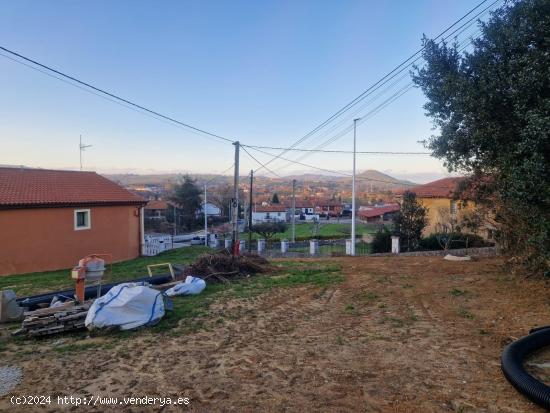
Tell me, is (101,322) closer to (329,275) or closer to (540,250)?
(329,275)

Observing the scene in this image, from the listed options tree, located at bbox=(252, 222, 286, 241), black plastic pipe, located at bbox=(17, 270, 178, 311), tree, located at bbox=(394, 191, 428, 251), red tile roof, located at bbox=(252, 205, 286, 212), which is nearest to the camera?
black plastic pipe, located at bbox=(17, 270, 178, 311)

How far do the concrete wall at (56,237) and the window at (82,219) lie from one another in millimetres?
148

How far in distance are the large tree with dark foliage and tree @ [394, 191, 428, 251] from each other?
12099mm

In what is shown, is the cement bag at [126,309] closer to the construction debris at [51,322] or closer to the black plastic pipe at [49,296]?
the construction debris at [51,322]

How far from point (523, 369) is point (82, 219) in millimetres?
17327

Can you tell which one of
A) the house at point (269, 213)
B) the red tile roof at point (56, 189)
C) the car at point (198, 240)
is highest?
the red tile roof at point (56, 189)

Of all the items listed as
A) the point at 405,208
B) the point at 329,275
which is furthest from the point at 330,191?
the point at 329,275

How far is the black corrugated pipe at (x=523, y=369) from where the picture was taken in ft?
11.2

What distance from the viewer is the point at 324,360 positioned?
4738 mm

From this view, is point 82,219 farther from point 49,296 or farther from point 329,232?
point 329,232

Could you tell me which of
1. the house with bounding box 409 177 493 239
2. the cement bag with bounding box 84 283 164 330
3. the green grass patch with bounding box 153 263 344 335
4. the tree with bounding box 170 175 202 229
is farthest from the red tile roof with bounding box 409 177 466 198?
the tree with bounding box 170 175 202 229

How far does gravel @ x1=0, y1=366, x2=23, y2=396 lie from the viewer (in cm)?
404

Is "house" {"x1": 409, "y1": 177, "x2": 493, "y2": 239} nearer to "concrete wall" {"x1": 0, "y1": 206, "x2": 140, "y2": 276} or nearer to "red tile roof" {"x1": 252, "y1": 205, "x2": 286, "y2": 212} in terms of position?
"concrete wall" {"x1": 0, "y1": 206, "x2": 140, "y2": 276}

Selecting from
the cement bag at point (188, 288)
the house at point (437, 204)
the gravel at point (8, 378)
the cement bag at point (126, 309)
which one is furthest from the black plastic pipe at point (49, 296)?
the house at point (437, 204)
